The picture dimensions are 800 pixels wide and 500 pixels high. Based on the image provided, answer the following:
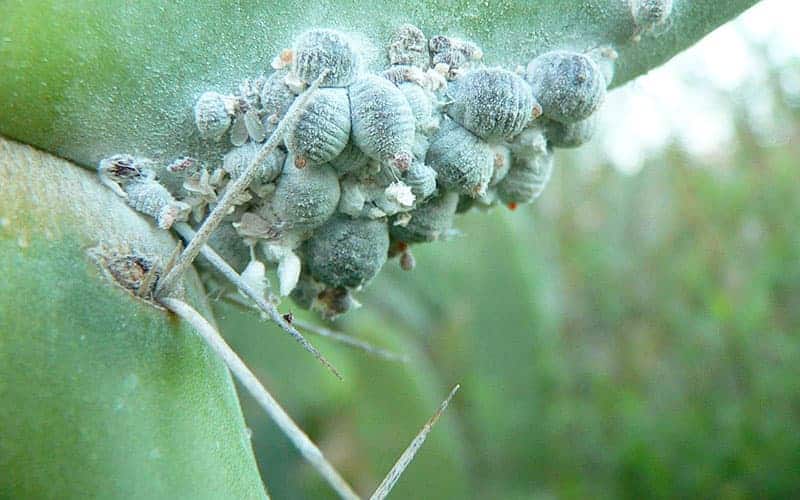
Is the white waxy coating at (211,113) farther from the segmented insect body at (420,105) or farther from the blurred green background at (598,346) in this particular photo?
the blurred green background at (598,346)

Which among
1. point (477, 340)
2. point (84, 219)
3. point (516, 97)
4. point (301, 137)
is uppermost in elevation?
point (516, 97)

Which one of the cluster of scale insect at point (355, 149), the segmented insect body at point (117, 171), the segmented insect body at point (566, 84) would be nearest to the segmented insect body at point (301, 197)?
the cluster of scale insect at point (355, 149)

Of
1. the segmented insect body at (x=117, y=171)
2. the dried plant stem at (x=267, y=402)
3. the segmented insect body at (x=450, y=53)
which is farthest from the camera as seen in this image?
the segmented insect body at (x=450, y=53)

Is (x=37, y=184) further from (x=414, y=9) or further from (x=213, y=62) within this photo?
(x=414, y=9)

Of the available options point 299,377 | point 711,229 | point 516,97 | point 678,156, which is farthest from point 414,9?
point 678,156

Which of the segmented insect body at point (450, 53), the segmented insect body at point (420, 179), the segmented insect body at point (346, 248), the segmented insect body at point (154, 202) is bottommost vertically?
the segmented insect body at point (154, 202)

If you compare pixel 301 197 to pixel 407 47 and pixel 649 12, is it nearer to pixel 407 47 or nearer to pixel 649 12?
pixel 407 47

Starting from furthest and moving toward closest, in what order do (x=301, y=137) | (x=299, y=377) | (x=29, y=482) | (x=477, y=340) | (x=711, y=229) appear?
(x=711, y=229) → (x=477, y=340) → (x=299, y=377) → (x=301, y=137) → (x=29, y=482)
